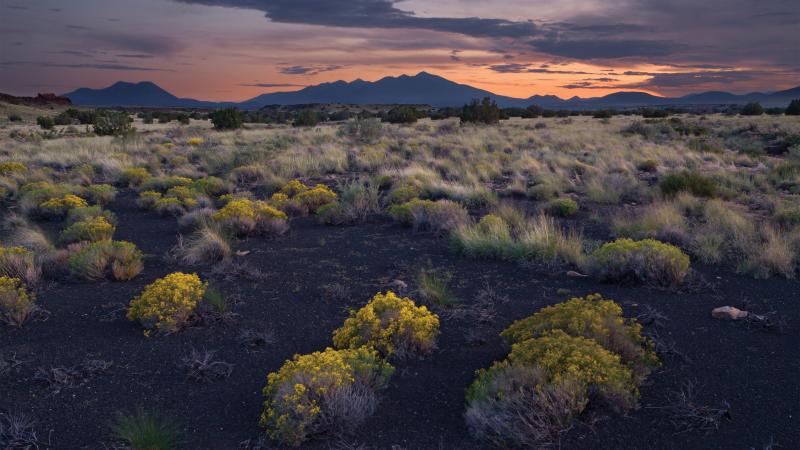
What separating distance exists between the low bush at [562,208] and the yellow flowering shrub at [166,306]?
25.6ft

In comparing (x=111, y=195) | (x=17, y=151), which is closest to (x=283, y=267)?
(x=111, y=195)

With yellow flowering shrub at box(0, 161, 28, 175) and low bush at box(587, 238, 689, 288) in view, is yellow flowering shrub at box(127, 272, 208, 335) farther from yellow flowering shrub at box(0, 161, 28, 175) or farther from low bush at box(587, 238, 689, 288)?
yellow flowering shrub at box(0, 161, 28, 175)

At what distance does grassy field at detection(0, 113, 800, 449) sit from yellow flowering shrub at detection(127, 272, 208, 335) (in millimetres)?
26

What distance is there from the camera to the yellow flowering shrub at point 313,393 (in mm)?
4004

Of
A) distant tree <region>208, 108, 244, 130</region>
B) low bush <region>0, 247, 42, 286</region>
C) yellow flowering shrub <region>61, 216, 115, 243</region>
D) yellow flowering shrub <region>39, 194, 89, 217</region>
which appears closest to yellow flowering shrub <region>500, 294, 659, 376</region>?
low bush <region>0, 247, 42, 286</region>

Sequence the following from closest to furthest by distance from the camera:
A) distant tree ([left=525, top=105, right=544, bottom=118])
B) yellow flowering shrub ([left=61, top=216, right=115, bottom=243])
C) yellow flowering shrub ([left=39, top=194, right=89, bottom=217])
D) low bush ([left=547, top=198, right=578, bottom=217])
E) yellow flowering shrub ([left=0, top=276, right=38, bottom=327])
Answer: yellow flowering shrub ([left=0, top=276, right=38, bottom=327])
yellow flowering shrub ([left=61, top=216, right=115, bottom=243])
low bush ([left=547, top=198, right=578, bottom=217])
yellow flowering shrub ([left=39, top=194, right=89, bottom=217])
distant tree ([left=525, top=105, right=544, bottom=118])

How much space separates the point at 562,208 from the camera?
11.5 meters

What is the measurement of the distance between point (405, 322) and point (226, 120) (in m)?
33.9

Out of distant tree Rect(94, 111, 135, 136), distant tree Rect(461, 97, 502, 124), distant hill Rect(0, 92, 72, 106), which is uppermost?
distant hill Rect(0, 92, 72, 106)

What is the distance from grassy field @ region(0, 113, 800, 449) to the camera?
4109 mm

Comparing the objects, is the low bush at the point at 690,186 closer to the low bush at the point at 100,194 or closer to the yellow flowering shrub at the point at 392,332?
the yellow flowering shrub at the point at 392,332

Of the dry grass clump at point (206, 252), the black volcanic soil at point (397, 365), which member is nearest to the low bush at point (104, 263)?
the black volcanic soil at point (397, 365)

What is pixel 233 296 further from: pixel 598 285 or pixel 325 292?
pixel 598 285

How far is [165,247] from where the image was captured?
9.62 metres
